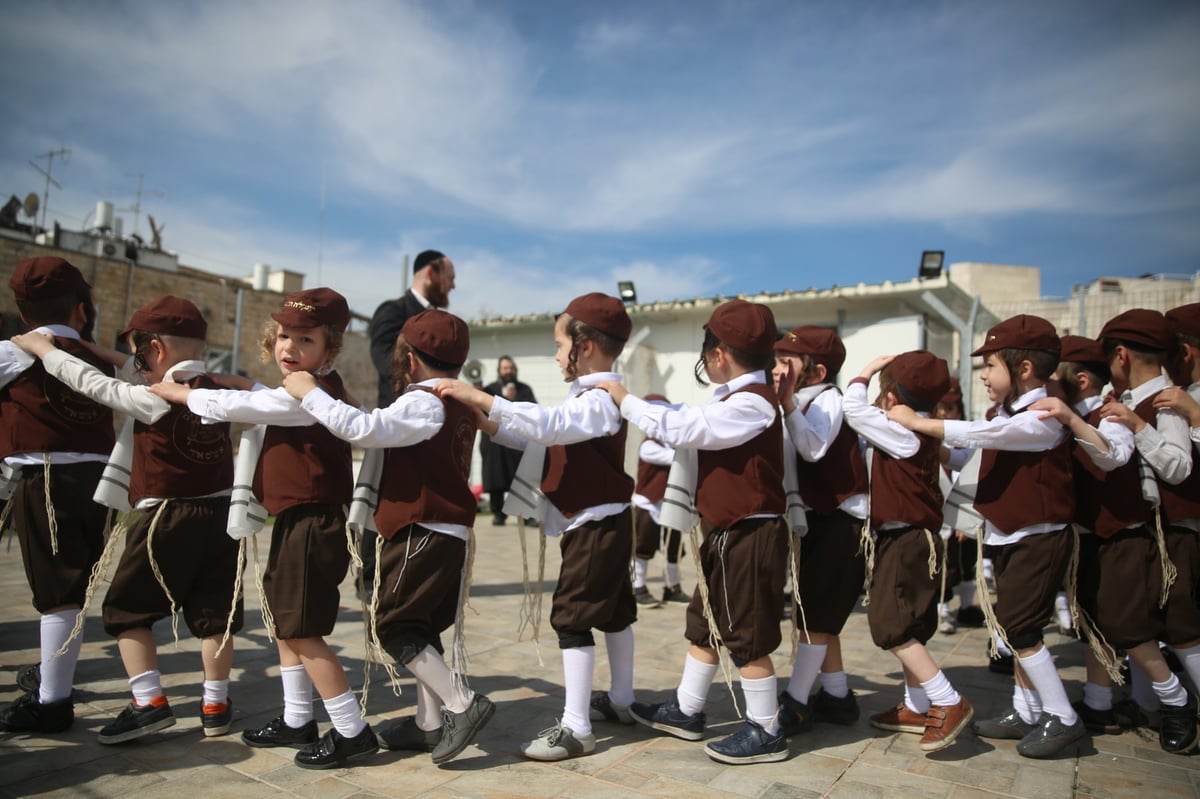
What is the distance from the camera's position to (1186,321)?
3.72 m

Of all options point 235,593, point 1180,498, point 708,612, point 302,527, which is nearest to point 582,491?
point 708,612

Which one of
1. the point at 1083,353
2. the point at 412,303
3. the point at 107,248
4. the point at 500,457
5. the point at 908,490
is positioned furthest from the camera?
the point at 107,248

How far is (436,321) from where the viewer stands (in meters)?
3.21

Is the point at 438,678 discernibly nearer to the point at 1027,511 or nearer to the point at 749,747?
the point at 749,747

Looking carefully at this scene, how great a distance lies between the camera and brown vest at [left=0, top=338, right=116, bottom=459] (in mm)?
3479

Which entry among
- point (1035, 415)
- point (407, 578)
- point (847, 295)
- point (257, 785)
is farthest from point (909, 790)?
point (847, 295)

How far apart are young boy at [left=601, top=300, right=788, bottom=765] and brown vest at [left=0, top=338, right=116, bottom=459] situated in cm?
240

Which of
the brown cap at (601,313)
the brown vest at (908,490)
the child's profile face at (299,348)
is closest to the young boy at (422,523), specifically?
the child's profile face at (299,348)

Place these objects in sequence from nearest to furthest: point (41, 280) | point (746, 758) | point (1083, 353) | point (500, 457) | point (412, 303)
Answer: point (746, 758)
point (41, 280)
point (1083, 353)
point (412, 303)
point (500, 457)

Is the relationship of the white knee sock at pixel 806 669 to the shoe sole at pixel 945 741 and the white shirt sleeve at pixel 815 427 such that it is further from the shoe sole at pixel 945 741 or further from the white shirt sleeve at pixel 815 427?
the white shirt sleeve at pixel 815 427

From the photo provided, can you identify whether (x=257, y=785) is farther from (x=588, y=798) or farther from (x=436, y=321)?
(x=436, y=321)

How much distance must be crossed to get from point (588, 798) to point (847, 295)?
11.9 m

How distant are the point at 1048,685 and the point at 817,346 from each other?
1.72 metres

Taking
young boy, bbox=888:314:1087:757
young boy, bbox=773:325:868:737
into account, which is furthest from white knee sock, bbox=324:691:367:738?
young boy, bbox=888:314:1087:757
